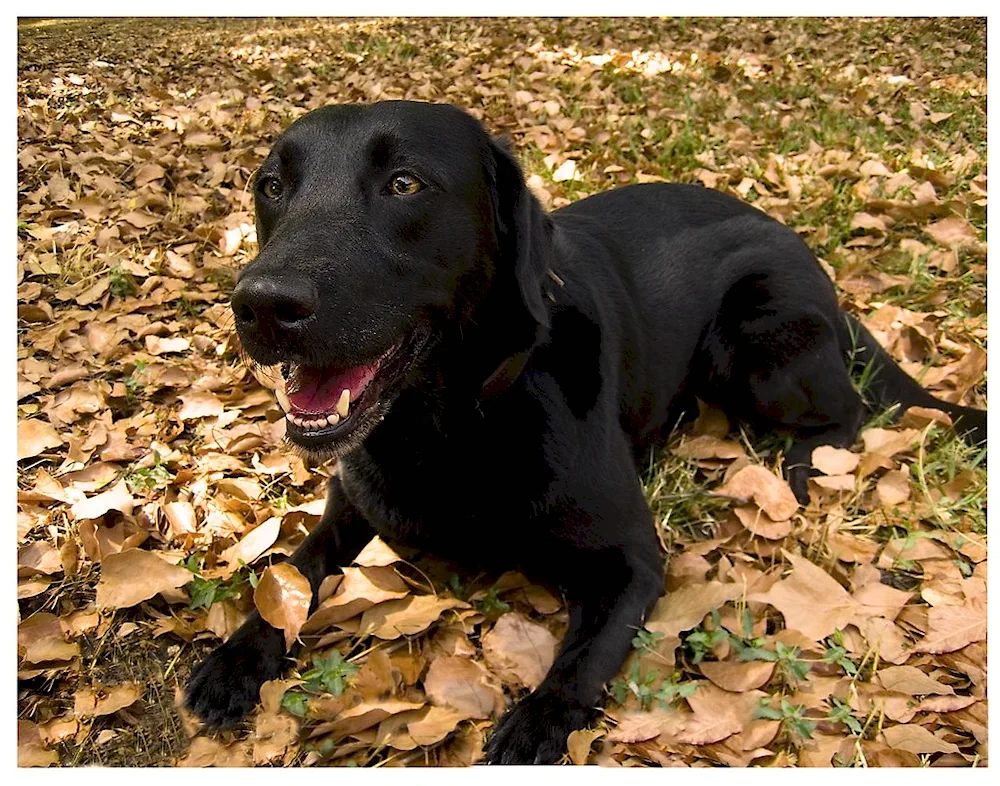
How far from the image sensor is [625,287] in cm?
→ 258

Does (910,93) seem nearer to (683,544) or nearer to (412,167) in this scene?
(683,544)

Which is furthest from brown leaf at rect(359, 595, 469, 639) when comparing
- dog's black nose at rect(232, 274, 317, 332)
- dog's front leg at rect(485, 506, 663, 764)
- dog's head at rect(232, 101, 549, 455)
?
dog's black nose at rect(232, 274, 317, 332)

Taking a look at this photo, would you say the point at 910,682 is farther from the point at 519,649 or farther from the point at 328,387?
the point at 328,387

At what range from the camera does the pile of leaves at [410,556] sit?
1.91 m

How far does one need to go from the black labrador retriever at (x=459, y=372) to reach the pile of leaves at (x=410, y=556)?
0.11 metres

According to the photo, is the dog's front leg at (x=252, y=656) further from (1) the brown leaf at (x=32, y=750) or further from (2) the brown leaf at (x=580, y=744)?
(2) the brown leaf at (x=580, y=744)

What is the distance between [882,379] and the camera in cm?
288

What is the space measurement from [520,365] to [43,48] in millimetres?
2654

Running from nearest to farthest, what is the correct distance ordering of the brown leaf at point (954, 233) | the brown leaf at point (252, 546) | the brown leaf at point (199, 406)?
1. the brown leaf at point (252, 546)
2. the brown leaf at point (199, 406)
3. the brown leaf at point (954, 233)

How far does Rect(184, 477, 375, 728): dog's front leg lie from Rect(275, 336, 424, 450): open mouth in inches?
21.8

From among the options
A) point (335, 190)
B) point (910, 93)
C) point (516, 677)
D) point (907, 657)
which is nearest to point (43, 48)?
point (335, 190)

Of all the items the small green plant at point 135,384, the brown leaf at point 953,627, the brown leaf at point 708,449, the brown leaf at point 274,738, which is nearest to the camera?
the brown leaf at point 274,738

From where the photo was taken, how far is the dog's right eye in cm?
203

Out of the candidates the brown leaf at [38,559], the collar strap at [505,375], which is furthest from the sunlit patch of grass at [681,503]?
the brown leaf at [38,559]
